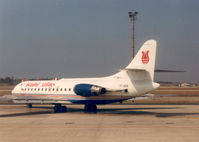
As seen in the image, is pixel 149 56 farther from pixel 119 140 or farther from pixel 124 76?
pixel 119 140

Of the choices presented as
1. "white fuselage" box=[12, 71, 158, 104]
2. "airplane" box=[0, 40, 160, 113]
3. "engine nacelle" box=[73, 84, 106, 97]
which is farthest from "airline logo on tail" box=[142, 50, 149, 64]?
"engine nacelle" box=[73, 84, 106, 97]

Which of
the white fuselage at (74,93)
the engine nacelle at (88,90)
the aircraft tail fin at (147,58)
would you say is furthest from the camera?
the engine nacelle at (88,90)

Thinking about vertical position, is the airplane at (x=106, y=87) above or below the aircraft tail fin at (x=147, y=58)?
below

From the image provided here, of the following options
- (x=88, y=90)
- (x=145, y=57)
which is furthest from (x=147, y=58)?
(x=88, y=90)

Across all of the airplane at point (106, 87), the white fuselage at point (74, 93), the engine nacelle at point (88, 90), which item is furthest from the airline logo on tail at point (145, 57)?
the engine nacelle at point (88, 90)

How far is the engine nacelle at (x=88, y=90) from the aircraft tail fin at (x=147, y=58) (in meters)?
3.12

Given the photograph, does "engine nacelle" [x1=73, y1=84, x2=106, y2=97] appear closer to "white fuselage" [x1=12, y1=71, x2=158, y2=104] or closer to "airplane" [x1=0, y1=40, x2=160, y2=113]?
"airplane" [x1=0, y1=40, x2=160, y2=113]

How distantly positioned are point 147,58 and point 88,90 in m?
5.45

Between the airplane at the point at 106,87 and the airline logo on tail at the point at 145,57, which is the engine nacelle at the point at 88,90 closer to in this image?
the airplane at the point at 106,87

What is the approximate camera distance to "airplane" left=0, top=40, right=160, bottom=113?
71.1 ft

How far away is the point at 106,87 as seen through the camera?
23906 mm

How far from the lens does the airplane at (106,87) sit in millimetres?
21672

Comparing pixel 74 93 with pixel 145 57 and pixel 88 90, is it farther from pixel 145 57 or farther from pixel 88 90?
pixel 145 57

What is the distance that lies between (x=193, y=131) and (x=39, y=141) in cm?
759
